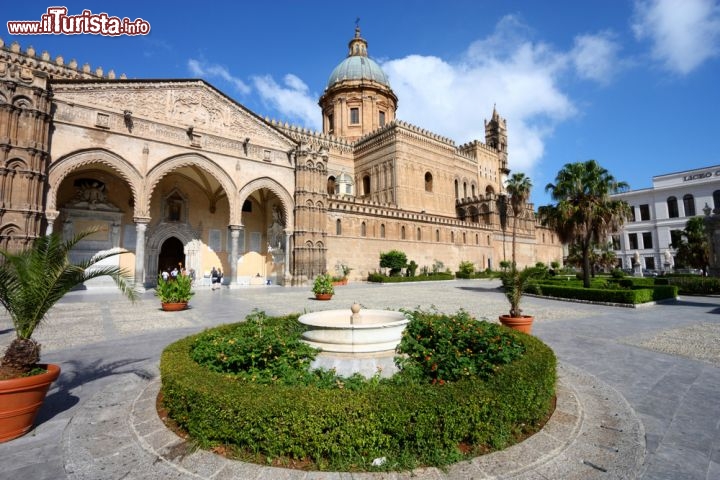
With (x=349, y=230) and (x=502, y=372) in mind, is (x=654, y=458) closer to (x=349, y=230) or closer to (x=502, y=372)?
(x=502, y=372)

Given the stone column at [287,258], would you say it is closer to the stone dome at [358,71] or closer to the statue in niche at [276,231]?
the statue in niche at [276,231]

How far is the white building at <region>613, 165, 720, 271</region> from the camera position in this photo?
1678 inches

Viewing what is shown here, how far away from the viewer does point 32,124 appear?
54.3 feet

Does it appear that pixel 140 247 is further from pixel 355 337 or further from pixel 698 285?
pixel 698 285

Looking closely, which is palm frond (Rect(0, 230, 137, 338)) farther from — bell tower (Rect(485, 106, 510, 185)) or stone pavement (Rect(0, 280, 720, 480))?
bell tower (Rect(485, 106, 510, 185))

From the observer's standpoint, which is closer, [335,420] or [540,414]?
[335,420]

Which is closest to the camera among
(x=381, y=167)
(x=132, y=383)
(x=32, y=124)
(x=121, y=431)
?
(x=121, y=431)

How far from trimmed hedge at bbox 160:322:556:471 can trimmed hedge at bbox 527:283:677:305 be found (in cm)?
1138

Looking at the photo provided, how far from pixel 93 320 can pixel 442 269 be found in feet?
102

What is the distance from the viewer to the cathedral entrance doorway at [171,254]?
25.8m

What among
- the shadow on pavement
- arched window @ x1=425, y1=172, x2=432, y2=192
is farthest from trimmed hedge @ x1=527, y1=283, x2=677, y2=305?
arched window @ x1=425, y1=172, x2=432, y2=192

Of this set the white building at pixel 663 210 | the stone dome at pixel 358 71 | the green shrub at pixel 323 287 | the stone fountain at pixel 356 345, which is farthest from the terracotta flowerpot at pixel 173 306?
the white building at pixel 663 210

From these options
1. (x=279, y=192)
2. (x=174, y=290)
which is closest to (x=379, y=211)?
(x=279, y=192)

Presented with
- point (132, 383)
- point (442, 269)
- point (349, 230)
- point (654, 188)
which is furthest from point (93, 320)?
point (654, 188)
